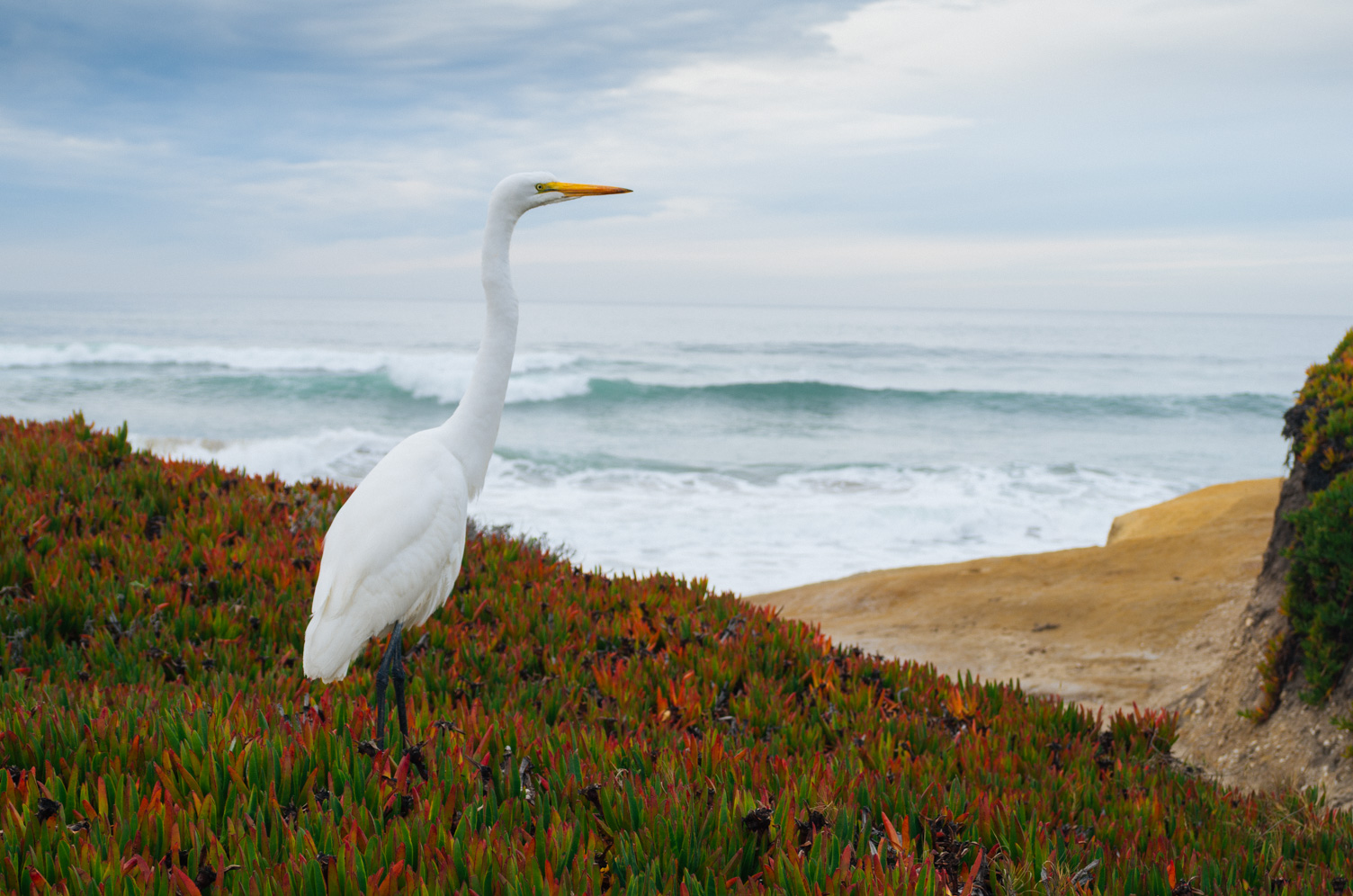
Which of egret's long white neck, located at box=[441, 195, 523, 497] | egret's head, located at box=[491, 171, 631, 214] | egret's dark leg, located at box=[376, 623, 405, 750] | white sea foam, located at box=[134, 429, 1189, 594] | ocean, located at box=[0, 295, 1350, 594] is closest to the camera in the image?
egret's dark leg, located at box=[376, 623, 405, 750]

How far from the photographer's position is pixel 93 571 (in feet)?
16.2

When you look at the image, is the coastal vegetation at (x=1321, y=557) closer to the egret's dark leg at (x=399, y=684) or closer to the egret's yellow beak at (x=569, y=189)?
the egret's yellow beak at (x=569, y=189)

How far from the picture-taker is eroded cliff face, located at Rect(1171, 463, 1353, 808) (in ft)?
15.0

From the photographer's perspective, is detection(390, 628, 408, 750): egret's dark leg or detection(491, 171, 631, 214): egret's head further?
detection(491, 171, 631, 214): egret's head

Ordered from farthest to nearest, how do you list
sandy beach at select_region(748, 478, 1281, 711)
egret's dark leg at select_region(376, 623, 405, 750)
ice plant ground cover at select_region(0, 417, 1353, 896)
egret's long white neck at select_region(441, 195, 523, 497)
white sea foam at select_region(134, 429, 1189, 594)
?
white sea foam at select_region(134, 429, 1189, 594)
sandy beach at select_region(748, 478, 1281, 711)
egret's long white neck at select_region(441, 195, 523, 497)
egret's dark leg at select_region(376, 623, 405, 750)
ice plant ground cover at select_region(0, 417, 1353, 896)

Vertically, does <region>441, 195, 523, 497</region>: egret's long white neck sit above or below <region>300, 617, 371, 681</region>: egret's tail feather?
above

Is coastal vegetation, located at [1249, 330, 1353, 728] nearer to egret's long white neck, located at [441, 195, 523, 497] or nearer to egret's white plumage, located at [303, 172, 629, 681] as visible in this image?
egret's white plumage, located at [303, 172, 629, 681]

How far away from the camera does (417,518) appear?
382 centimetres

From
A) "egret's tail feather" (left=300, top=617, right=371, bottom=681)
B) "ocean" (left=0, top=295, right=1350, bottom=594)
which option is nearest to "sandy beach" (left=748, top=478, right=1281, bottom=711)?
"ocean" (left=0, top=295, right=1350, bottom=594)

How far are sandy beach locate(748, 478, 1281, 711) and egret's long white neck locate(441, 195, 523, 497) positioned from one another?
5.07 m

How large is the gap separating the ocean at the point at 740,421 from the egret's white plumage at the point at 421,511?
15.8 ft

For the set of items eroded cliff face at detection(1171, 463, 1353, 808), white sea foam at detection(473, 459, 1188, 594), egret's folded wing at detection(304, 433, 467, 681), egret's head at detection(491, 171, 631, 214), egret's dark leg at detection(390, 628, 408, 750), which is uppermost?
egret's head at detection(491, 171, 631, 214)

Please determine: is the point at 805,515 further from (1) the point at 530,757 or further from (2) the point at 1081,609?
(1) the point at 530,757

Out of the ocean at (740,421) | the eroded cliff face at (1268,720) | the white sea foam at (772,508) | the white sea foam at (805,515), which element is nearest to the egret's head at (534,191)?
the eroded cliff face at (1268,720)
